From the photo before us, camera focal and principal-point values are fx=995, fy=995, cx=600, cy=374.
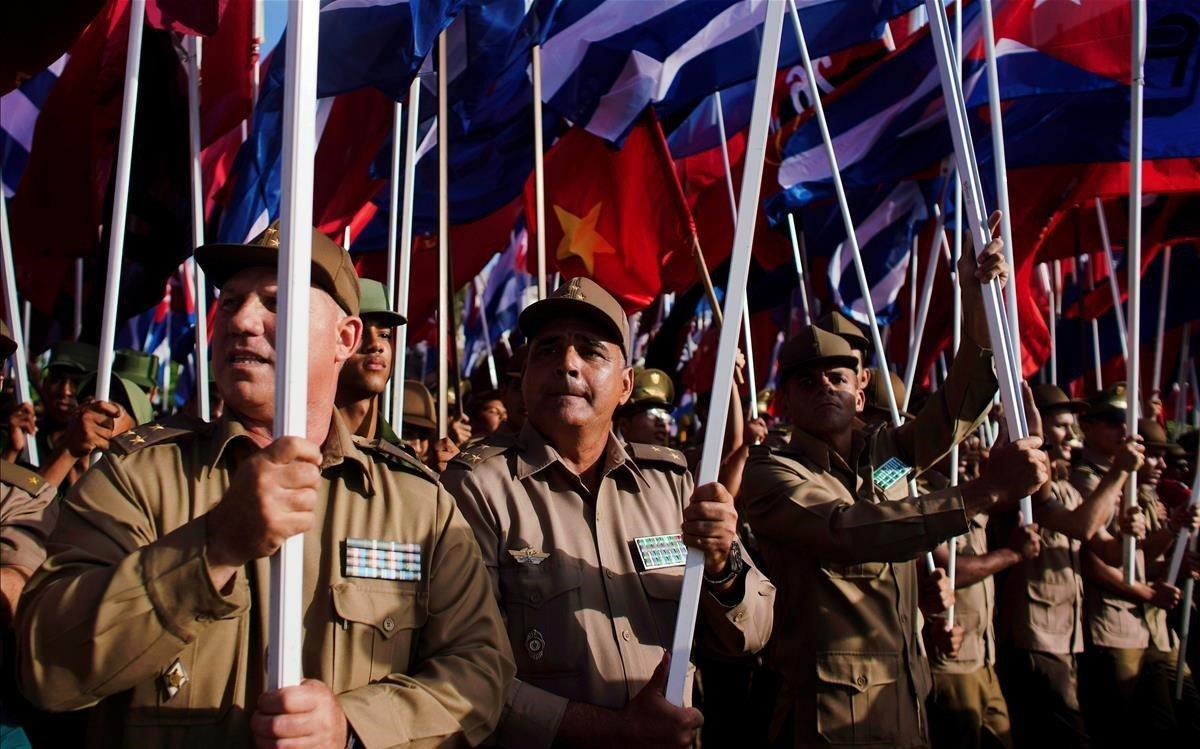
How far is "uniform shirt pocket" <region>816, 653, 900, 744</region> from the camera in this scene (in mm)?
3697

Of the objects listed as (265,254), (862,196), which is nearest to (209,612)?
(265,254)

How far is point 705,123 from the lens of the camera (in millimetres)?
8656

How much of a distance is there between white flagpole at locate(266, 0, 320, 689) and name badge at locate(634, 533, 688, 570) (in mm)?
1395

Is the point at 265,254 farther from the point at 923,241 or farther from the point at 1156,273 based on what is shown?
the point at 1156,273

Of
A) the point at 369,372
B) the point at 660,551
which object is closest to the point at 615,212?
the point at 369,372

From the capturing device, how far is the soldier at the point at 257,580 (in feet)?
5.45

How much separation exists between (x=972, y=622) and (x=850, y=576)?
7.50ft

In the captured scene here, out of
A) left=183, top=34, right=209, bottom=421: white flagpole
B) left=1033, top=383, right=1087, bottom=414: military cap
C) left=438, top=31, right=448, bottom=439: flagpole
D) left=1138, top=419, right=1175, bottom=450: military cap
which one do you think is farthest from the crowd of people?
left=1138, top=419, right=1175, bottom=450: military cap

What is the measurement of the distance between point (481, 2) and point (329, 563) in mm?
4642

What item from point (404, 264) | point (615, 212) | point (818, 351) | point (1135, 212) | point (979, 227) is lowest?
point (818, 351)

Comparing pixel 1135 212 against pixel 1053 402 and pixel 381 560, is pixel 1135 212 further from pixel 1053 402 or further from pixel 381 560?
pixel 381 560

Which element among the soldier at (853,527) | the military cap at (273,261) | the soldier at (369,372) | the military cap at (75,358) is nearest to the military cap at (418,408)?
the soldier at (369,372)

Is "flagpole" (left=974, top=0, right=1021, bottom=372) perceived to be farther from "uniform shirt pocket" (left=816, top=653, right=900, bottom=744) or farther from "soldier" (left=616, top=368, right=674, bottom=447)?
"soldier" (left=616, top=368, right=674, bottom=447)

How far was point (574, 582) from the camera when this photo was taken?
2779mm
